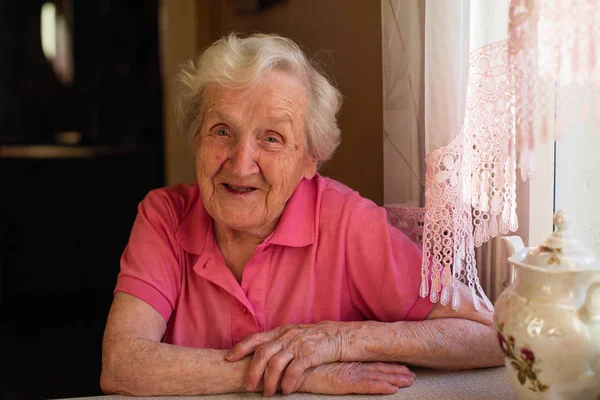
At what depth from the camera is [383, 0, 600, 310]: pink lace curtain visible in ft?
3.39

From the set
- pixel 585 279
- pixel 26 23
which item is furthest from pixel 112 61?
pixel 585 279

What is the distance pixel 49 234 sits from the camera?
4156 mm

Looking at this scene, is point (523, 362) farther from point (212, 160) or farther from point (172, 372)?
point (212, 160)

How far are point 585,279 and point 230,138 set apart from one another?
2.91ft

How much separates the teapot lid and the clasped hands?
427 millimetres

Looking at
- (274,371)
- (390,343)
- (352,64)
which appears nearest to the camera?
(274,371)

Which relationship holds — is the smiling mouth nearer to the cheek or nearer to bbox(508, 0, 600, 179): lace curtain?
the cheek

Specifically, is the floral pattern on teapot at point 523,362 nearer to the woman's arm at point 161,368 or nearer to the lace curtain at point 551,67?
the lace curtain at point 551,67

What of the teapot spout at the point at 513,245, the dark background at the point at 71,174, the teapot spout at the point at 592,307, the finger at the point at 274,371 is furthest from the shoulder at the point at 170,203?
the dark background at the point at 71,174

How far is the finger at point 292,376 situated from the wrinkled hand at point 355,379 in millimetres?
20

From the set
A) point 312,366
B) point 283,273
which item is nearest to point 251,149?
point 283,273

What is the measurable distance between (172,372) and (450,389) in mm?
566

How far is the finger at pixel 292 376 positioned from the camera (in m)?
1.28

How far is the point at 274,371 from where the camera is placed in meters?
1.28
